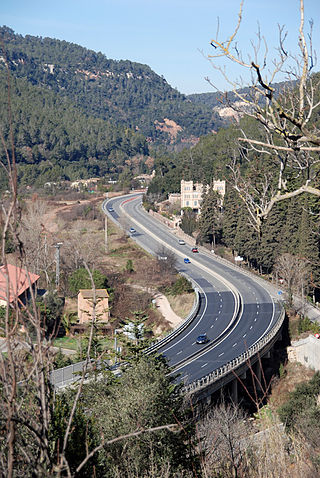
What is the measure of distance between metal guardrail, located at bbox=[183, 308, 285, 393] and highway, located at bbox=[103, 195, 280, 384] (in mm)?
481

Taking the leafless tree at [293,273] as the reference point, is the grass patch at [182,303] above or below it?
below

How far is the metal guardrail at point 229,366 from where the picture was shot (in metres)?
24.1

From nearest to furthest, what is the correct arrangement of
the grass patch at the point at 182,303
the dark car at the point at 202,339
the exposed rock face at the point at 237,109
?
the exposed rock face at the point at 237,109 → the dark car at the point at 202,339 → the grass patch at the point at 182,303

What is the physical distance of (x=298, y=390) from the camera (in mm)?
26938

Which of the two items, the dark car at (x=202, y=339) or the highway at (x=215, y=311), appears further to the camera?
the dark car at (x=202, y=339)

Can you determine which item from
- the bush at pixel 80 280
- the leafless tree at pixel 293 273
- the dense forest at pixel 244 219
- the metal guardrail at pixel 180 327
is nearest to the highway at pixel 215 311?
the metal guardrail at pixel 180 327

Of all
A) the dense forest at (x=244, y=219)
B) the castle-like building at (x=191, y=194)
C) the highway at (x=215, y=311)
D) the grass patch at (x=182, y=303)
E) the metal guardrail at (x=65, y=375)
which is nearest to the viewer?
the metal guardrail at (x=65, y=375)

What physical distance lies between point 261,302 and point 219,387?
1601 cm

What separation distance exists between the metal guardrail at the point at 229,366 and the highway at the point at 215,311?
481 millimetres

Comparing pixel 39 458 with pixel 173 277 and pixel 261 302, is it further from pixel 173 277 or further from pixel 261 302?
pixel 173 277

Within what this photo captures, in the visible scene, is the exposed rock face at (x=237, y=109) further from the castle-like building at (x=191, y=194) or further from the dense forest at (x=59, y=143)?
the dense forest at (x=59, y=143)

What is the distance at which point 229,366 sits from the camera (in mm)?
26875

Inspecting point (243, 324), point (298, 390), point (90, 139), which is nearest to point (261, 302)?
point (243, 324)

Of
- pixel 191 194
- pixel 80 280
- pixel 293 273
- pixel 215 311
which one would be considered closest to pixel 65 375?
pixel 215 311
